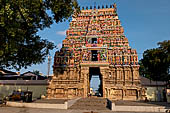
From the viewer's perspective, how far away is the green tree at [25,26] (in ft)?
38.2

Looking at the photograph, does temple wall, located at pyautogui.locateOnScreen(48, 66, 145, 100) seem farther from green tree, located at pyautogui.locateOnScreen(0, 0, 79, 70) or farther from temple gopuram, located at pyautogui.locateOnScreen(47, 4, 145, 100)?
green tree, located at pyautogui.locateOnScreen(0, 0, 79, 70)

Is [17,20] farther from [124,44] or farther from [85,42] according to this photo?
[124,44]

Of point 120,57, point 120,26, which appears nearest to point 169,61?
point 120,57

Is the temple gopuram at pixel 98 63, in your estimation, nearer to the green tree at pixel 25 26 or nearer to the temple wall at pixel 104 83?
the temple wall at pixel 104 83

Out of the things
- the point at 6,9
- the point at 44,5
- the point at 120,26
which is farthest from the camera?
the point at 120,26

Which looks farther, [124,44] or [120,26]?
[120,26]

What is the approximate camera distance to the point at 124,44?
26.1 meters

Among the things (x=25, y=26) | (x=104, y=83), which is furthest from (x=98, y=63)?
(x=25, y=26)

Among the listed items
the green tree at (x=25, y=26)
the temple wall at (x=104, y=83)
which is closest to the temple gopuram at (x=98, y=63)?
the temple wall at (x=104, y=83)

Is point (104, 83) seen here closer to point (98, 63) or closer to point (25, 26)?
point (98, 63)

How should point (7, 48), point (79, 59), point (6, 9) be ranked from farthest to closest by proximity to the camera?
point (79, 59) → point (7, 48) → point (6, 9)

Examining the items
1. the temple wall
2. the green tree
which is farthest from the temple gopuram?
the green tree

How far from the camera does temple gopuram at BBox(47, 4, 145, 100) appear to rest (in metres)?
23.4

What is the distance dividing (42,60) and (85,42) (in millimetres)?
11671
